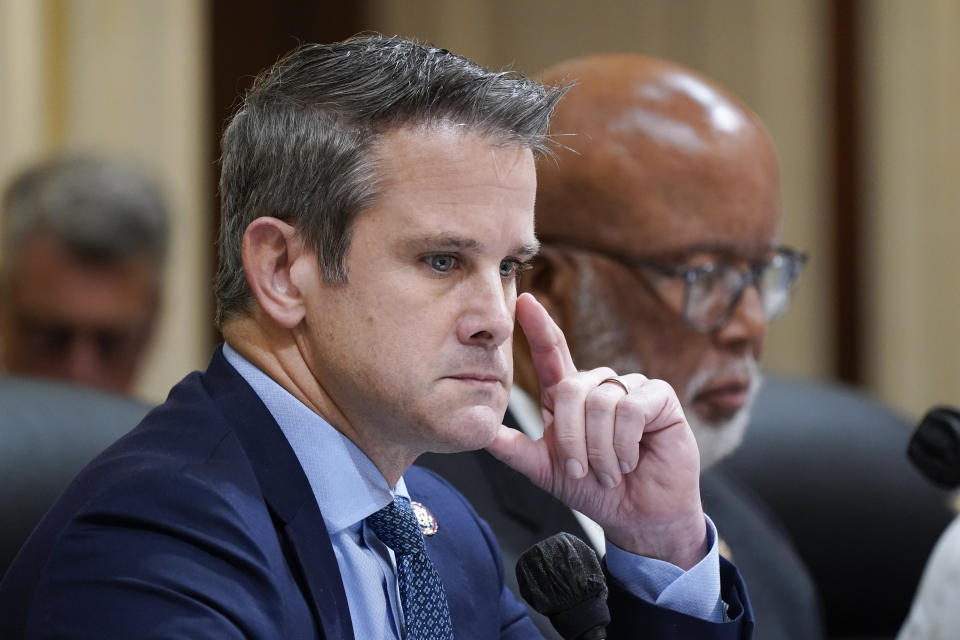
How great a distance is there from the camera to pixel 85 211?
9.86 feet

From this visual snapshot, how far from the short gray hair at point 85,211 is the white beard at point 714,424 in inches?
55.5

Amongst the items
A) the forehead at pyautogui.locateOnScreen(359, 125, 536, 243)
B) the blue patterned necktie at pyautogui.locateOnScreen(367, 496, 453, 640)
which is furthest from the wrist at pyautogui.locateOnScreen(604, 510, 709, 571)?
the forehead at pyautogui.locateOnScreen(359, 125, 536, 243)

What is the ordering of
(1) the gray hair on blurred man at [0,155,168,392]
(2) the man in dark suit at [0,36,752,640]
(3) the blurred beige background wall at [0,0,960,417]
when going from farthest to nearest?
1. (3) the blurred beige background wall at [0,0,960,417]
2. (1) the gray hair on blurred man at [0,155,168,392]
3. (2) the man in dark suit at [0,36,752,640]

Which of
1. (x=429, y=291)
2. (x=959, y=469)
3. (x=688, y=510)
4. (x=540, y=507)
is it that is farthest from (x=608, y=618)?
(x=959, y=469)

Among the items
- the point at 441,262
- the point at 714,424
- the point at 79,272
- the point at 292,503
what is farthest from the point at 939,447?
the point at 79,272

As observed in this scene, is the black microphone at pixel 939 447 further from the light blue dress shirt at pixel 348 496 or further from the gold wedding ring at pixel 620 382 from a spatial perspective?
→ the light blue dress shirt at pixel 348 496

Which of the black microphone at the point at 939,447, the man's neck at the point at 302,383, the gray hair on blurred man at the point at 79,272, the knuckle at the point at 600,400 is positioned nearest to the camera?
the man's neck at the point at 302,383

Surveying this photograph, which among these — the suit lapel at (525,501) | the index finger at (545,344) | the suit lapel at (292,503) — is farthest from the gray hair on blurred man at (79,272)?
the suit lapel at (292,503)

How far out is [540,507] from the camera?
186cm

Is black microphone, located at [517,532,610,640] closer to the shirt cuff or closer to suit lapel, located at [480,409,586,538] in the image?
the shirt cuff

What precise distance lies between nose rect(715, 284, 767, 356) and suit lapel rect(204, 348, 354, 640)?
1062 millimetres

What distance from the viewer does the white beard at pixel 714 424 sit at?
2168 millimetres

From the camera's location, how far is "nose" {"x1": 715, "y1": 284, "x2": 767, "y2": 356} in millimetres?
2166

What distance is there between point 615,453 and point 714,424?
2.51 feet
